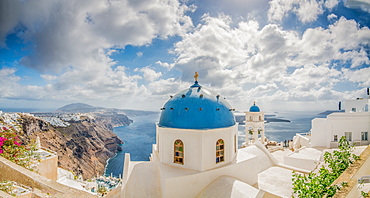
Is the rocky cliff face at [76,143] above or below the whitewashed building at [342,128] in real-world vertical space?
below

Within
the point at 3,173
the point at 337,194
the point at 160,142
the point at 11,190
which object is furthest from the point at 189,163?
the point at 3,173

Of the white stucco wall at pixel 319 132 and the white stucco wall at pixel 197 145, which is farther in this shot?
the white stucco wall at pixel 319 132

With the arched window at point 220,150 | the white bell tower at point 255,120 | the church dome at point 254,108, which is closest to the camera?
the arched window at point 220,150

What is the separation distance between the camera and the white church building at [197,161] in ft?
28.6

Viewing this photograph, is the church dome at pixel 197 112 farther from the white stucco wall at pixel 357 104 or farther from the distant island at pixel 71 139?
the distant island at pixel 71 139

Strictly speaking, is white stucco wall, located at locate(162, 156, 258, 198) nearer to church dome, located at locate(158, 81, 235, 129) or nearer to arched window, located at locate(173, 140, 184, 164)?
arched window, located at locate(173, 140, 184, 164)

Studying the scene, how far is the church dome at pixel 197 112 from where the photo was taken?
381 inches

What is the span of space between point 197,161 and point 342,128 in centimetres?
1606

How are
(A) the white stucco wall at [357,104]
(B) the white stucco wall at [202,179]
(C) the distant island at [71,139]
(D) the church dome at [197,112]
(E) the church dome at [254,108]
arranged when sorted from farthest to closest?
(C) the distant island at [71,139]
(E) the church dome at [254,108]
(A) the white stucco wall at [357,104]
(D) the church dome at [197,112]
(B) the white stucco wall at [202,179]

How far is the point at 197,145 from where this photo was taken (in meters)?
9.41

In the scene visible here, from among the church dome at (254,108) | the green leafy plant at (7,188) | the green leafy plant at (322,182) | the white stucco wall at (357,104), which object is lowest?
the green leafy plant at (7,188)

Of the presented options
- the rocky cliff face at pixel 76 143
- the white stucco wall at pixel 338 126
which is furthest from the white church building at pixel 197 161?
the rocky cliff face at pixel 76 143

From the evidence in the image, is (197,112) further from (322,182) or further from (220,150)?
(322,182)

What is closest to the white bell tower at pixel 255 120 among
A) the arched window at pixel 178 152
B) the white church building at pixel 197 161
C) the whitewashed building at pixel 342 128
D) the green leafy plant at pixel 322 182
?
the whitewashed building at pixel 342 128
